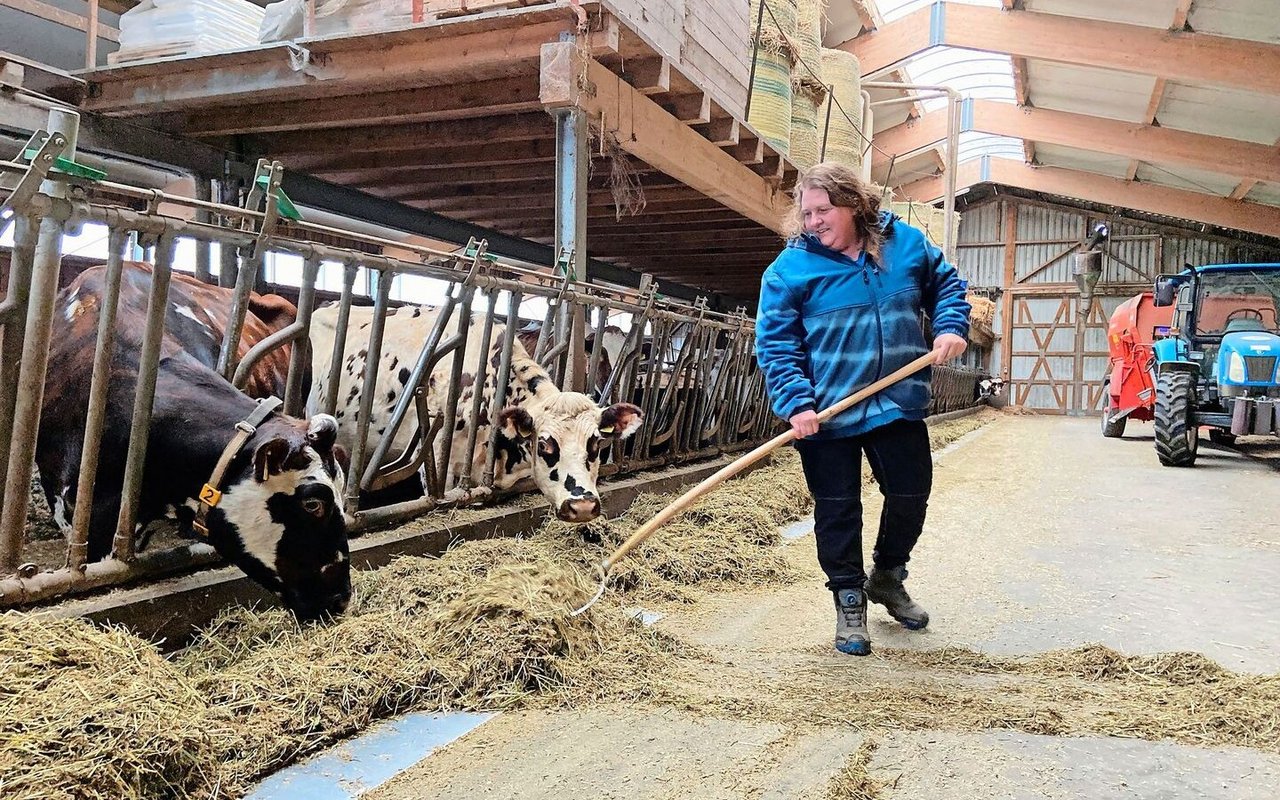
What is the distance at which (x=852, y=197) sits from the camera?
2.92 metres

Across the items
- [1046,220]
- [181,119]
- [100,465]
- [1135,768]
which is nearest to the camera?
[1135,768]

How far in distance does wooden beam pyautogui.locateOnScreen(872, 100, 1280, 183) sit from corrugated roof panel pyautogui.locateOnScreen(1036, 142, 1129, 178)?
2250 mm

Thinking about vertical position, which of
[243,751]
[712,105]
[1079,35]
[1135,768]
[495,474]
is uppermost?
[1079,35]

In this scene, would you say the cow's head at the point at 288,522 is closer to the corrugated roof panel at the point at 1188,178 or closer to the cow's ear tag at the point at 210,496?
the cow's ear tag at the point at 210,496

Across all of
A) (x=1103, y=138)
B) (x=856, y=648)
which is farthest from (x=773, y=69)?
(x=1103, y=138)

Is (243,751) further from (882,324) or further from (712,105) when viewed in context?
(712,105)

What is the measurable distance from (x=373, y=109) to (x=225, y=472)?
157 inches

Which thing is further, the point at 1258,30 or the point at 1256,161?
the point at 1256,161

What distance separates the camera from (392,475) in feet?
12.2

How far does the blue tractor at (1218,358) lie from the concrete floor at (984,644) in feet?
6.84

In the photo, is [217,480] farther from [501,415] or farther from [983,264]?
[983,264]

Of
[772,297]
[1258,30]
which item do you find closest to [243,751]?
[772,297]

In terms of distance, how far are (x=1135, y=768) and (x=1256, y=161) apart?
14.4 meters

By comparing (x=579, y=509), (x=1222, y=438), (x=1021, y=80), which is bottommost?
(x=579, y=509)
